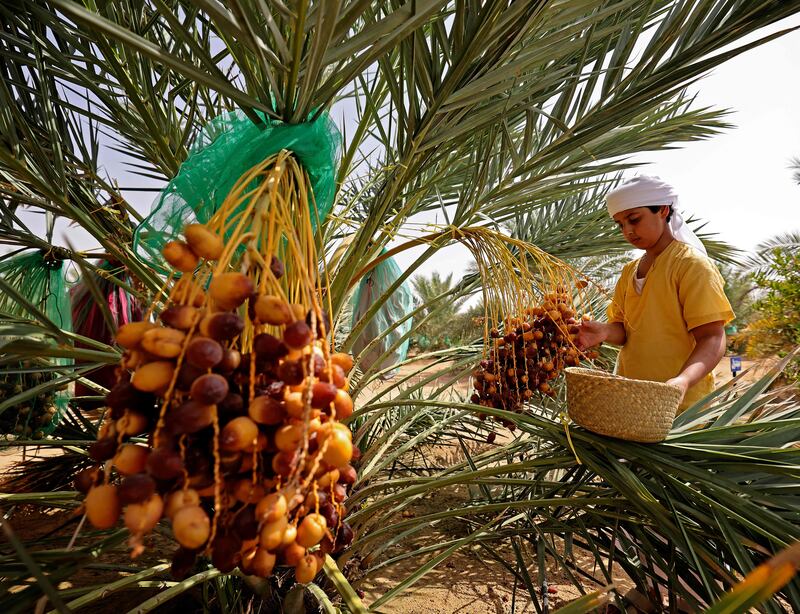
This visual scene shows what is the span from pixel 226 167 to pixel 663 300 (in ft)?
3.92

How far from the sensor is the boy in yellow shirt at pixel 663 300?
116cm

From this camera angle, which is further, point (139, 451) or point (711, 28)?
point (711, 28)

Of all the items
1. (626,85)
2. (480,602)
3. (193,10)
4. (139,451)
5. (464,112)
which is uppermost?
(193,10)

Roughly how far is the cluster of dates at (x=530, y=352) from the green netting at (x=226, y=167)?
60 centimetres

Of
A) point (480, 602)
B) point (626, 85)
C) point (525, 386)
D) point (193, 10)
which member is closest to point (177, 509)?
point (525, 386)

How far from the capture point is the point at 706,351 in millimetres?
1116

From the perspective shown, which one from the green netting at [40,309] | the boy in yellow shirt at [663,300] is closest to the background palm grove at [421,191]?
the green netting at [40,309]

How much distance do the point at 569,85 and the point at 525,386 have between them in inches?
31.2

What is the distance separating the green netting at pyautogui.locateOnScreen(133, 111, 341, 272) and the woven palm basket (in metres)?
0.62

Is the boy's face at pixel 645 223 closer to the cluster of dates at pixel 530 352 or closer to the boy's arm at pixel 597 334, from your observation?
the boy's arm at pixel 597 334

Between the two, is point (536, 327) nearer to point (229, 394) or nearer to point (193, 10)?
point (229, 394)

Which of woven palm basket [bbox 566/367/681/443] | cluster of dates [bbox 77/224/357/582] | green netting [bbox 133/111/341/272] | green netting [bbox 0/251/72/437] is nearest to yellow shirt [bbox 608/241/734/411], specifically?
woven palm basket [bbox 566/367/681/443]

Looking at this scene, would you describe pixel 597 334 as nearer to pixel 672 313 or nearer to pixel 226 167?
pixel 672 313

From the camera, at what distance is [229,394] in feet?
Result: 1.38
